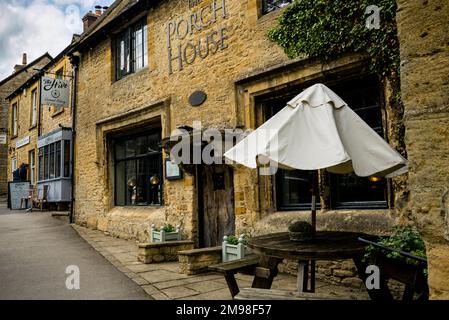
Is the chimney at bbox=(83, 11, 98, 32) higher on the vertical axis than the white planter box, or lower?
higher

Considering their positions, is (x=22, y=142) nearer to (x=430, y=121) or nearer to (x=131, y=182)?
(x=131, y=182)

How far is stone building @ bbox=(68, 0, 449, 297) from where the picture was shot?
4574mm

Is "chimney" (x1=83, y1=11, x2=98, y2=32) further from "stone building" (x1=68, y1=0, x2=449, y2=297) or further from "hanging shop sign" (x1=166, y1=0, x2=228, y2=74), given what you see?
"hanging shop sign" (x1=166, y1=0, x2=228, y2=74)

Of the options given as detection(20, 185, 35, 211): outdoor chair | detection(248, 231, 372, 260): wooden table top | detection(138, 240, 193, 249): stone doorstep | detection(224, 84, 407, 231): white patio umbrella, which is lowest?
detection(138, 240, 193, 249): stone doorstep

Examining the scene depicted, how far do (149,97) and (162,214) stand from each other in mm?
2793

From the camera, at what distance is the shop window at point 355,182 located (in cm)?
503

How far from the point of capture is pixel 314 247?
321 cm

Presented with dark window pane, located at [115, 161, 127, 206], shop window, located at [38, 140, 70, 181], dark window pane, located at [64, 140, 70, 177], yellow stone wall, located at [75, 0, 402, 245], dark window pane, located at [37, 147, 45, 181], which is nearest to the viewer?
yellow stone wall, located at [75, 0, 402, 245]

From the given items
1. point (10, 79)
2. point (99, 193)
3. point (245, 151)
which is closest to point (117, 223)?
point (99, 193)

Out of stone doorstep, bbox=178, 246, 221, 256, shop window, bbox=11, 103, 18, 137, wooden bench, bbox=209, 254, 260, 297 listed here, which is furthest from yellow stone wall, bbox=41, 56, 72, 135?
wooden bench, bbox=209, 254, 260, 297

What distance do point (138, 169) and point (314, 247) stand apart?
6896 mm

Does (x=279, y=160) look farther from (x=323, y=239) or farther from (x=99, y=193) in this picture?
(x=99, y=193)

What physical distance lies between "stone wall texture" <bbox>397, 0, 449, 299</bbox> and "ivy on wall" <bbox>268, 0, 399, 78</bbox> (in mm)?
2780

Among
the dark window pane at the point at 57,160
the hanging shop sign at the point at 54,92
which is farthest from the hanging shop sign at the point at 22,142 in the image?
the hanging shop sign at the point at 54,92
